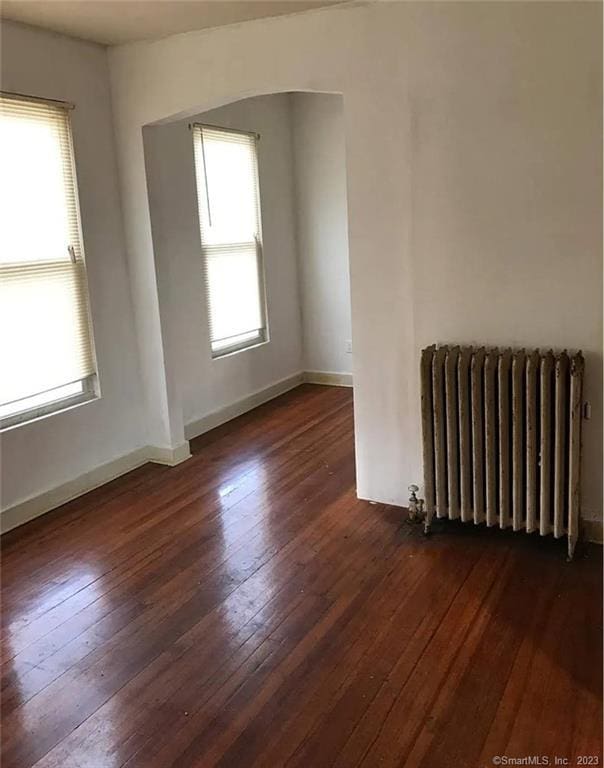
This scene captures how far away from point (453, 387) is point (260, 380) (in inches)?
119

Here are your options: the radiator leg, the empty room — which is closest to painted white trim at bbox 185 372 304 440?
the empty room

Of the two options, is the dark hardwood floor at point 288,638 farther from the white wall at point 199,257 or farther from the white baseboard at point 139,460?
the white wall at point 199,257

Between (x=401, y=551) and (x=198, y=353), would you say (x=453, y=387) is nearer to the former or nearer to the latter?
(x=401, y=551)

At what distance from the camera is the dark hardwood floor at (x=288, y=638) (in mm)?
2148

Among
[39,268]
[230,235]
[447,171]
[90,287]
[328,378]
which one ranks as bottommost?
[328,378]

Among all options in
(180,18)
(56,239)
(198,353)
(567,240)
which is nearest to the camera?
(567,240)

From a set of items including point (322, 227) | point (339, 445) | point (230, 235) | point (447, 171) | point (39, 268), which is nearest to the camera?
point (447, 171)

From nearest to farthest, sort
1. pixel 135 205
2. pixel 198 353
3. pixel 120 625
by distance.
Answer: pixel 120 625 < pixel 135 205 < pixel 198 353

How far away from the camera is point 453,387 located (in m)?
3.19

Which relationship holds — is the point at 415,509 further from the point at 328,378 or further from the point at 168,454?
the point at 328,378

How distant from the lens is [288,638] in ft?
8.73

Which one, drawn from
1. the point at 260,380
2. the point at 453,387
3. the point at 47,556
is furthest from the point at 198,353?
the point at 453,387

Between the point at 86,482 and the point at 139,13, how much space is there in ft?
8.59

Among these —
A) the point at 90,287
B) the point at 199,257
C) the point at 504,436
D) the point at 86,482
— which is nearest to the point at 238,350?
the point at 199,257
